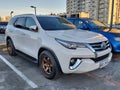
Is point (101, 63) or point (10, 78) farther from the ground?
point (101, 63)

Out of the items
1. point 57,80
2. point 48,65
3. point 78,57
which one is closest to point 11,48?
point 48,65

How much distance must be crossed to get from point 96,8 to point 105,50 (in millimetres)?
94539

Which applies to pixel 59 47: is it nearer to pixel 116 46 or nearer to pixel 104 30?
pixel 116 46

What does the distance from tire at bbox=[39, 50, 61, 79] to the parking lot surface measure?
0.52ft

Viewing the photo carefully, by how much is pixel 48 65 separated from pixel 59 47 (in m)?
0.74

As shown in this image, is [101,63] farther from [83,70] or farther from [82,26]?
[82,26]

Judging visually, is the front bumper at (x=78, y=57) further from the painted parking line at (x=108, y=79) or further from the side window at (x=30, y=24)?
the side window at (x=30, y=24)

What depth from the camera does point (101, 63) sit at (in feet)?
14.0

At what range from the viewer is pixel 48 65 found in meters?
4.50

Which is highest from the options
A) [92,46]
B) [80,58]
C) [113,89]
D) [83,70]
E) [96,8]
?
[96,8]

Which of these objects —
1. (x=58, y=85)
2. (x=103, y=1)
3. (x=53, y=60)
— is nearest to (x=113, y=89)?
(x=58, y=85)

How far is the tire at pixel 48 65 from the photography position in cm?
417

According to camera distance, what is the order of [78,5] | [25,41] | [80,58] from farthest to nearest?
1. [78,5]
2. [25,41]
3. [80,58]

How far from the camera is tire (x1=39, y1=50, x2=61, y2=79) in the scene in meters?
4.17
